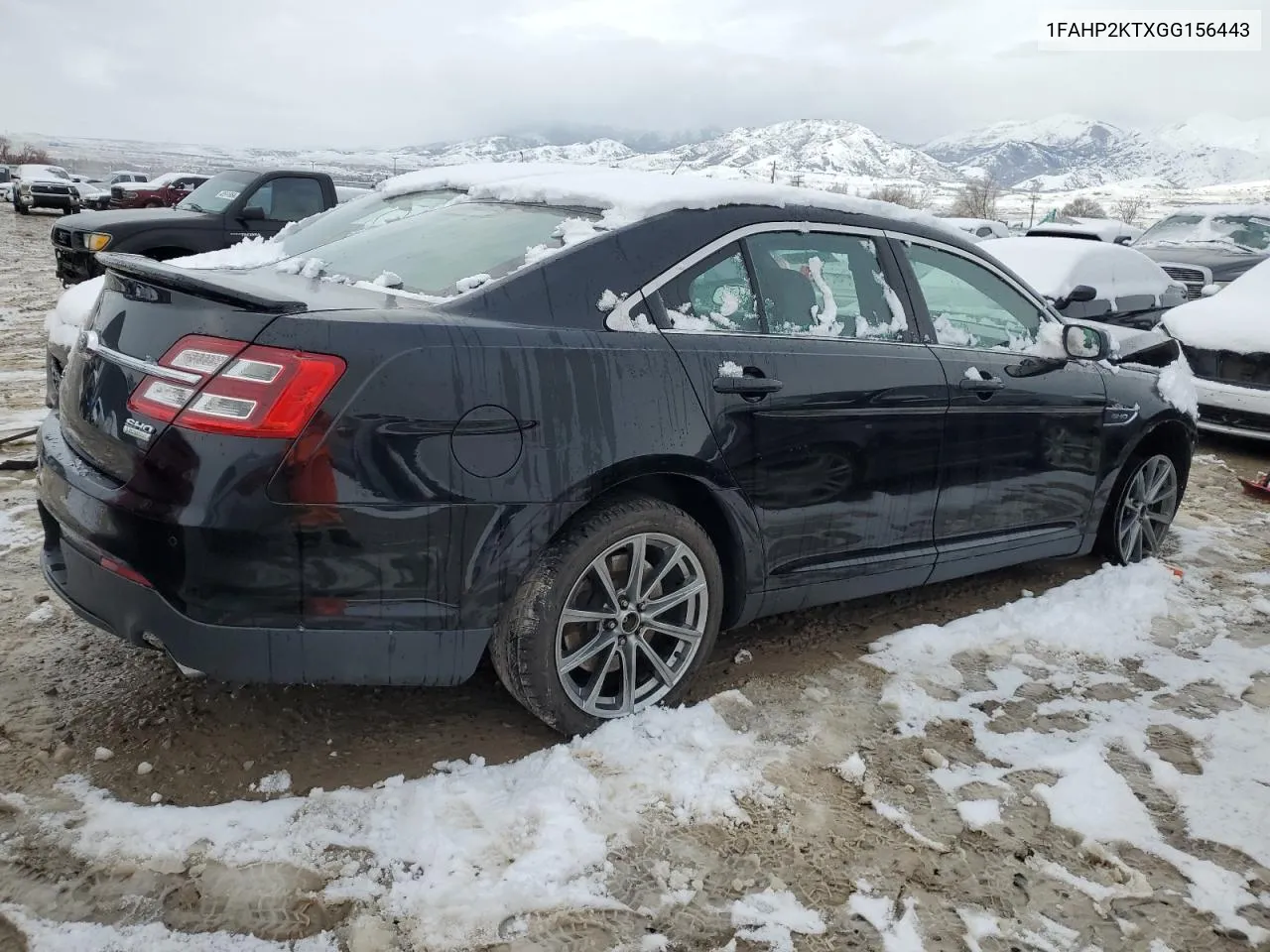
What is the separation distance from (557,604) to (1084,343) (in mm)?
2605

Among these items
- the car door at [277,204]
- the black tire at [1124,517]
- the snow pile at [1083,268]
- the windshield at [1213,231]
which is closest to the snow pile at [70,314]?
the black tire at [1124,517]

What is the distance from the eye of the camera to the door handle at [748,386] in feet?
9.46

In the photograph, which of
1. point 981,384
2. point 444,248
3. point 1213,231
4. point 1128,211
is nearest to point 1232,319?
point 981,384

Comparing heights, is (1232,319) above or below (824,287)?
below

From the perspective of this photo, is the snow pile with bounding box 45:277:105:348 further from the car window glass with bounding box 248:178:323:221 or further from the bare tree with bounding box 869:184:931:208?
the bare tree with bounding box 869:184:931:208

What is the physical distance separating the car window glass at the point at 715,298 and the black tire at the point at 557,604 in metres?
0.56

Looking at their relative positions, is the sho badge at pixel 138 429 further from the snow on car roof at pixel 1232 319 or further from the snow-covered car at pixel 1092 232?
the snow-covered car at pixel 1092 232

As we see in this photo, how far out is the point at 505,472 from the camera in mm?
2471

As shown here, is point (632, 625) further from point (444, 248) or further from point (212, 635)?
point (444, 248)

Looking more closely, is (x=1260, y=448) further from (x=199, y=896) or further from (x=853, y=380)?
(x=199, y=896)

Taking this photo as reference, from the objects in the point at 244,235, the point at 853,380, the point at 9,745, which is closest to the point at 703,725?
the point at 853,380

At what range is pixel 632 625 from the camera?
287 cm

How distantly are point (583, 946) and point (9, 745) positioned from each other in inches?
67.5

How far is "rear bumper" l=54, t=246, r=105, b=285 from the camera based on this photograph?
10.0m
